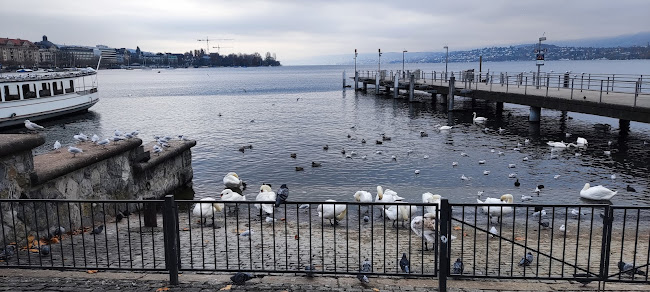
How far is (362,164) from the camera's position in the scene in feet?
74.9

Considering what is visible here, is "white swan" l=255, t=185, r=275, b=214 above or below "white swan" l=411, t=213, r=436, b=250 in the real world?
below

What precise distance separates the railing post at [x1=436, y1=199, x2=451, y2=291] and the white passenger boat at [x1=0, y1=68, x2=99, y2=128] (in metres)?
41.2

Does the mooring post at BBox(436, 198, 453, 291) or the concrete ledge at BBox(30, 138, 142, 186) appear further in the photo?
the concrete ledge at BBox(30, 138, 142, 186)

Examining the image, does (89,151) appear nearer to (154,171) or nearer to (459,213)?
(154,171)

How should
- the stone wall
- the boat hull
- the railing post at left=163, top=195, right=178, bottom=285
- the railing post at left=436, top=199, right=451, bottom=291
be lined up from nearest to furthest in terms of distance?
the railing post at left=436, top=199, right=451, bottom=291, the railing post at left=163, top=195, right=178, bottom=285, the stone wall, the boat hull

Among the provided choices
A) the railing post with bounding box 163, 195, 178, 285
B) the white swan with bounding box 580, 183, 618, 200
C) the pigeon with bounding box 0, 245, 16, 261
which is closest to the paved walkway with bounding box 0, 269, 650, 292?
the railing post with bounding box 163, 195, 178, 285

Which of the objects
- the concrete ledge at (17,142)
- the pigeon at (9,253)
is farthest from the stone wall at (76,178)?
the pigeon at (9,253)

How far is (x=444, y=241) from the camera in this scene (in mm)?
6035

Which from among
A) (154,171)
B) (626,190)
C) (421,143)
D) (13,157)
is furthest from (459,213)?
(421,143)

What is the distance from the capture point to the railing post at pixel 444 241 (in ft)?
19.4

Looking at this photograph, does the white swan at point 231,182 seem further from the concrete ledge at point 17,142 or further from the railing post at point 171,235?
the railing post at point 171,235

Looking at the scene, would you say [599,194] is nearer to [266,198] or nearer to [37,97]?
[266,198]

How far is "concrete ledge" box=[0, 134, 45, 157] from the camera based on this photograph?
8602mm

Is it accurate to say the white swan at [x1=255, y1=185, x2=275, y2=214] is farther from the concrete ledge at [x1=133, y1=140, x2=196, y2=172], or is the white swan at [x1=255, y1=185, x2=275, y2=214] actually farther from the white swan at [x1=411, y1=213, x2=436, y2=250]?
the white swan at [x1=411, y1=213, x2=436, y2=250]
